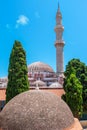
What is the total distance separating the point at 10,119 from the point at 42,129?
1.35m

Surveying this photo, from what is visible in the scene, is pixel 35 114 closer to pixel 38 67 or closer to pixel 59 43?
pixel 59 43

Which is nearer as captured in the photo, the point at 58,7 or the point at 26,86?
the point at 26,86

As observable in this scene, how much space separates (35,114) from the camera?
29.5 ft

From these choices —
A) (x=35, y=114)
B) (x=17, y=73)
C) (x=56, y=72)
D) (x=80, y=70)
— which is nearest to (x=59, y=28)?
(x=56, y=72)

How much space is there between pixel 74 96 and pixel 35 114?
15152 mm

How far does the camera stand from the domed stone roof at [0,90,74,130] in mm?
8898

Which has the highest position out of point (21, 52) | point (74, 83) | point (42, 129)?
point (21, 52)

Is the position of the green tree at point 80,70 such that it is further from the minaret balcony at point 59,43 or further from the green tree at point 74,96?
the minaret balcony at point 59,43

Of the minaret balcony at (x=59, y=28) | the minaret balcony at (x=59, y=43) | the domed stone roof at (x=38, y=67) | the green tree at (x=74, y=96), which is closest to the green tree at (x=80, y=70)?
the green tree at (x=74, y=96)

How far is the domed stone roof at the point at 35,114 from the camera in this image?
8898mm

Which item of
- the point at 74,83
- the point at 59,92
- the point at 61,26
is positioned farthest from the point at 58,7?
the point at 74,83

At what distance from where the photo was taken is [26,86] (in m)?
24.8

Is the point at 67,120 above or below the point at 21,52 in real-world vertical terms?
below

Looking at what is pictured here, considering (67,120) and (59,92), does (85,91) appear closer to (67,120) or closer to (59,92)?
(59,92)
